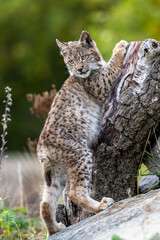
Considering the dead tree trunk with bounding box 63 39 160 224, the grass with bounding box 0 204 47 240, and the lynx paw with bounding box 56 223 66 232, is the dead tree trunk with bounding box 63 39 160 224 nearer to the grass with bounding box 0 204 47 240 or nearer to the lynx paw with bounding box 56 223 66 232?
the lynx paw with bounding box 56 223 66 232

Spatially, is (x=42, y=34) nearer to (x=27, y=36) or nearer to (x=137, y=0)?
(x=27, y=36)

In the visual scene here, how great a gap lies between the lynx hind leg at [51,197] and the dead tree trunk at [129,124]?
1.18 feet

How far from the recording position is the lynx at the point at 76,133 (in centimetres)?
503

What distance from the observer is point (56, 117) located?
5.39 meters

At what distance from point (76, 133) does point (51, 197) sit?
28.5 inches

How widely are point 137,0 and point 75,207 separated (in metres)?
7.79

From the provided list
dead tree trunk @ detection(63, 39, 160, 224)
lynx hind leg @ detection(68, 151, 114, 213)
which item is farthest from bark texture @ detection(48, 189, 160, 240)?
dead tree trunk @ detection(63, 39, 160, 224)

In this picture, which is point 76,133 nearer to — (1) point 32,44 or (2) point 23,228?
(2) point 23,228

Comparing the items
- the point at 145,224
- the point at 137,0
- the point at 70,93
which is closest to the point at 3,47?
the point at 137,0

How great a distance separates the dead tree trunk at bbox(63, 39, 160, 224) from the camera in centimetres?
496

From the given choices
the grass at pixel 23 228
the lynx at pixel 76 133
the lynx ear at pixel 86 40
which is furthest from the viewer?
the lynx ear at pixel 86 40

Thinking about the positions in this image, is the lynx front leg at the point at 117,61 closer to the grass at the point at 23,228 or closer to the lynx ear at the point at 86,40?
the lynx ear at the point at 86,40

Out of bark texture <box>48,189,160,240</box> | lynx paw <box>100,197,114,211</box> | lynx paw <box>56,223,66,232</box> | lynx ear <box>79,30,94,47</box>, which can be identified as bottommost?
bark texture <box>48,189,160,240</box>

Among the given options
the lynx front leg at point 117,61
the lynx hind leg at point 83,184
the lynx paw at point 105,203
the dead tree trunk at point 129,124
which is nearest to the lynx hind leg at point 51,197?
the lynx hind leg at point 83,184
